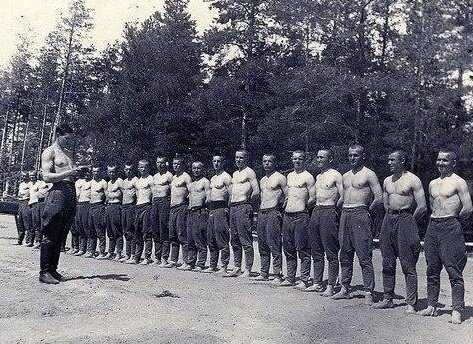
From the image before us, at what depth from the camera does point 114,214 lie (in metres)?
12.0

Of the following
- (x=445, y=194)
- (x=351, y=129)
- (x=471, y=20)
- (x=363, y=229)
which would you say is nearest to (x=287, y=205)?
(x=363, y=229)

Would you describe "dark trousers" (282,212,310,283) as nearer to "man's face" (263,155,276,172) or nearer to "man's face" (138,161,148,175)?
"man's face" (263,155,276,172)

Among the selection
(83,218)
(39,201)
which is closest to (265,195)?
(83,218)

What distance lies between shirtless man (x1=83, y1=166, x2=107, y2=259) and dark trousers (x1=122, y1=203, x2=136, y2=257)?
80 cm

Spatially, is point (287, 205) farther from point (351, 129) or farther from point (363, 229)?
point (351, 129)

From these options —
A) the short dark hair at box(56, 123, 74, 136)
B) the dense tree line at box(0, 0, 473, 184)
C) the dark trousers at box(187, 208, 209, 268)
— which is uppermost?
the dense tree line at box(0, 0, 473, 184)

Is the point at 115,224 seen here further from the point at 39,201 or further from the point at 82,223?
the point at 39,201

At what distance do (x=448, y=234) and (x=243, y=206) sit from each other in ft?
13.3

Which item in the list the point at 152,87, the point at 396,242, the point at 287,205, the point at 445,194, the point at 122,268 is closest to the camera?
the point at 445,194

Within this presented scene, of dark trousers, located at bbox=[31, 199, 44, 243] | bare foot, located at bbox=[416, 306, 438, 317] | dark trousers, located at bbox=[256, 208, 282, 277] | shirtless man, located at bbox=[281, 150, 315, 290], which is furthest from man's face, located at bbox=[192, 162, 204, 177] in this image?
dark trousers, located at bbox=[31, 199, 44, 243]

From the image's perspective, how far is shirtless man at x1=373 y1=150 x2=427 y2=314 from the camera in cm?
723

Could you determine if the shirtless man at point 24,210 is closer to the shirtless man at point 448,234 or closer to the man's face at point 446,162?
the shirtless man at point 448,234

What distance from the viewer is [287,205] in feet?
29.9

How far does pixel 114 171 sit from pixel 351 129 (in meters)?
13.8
